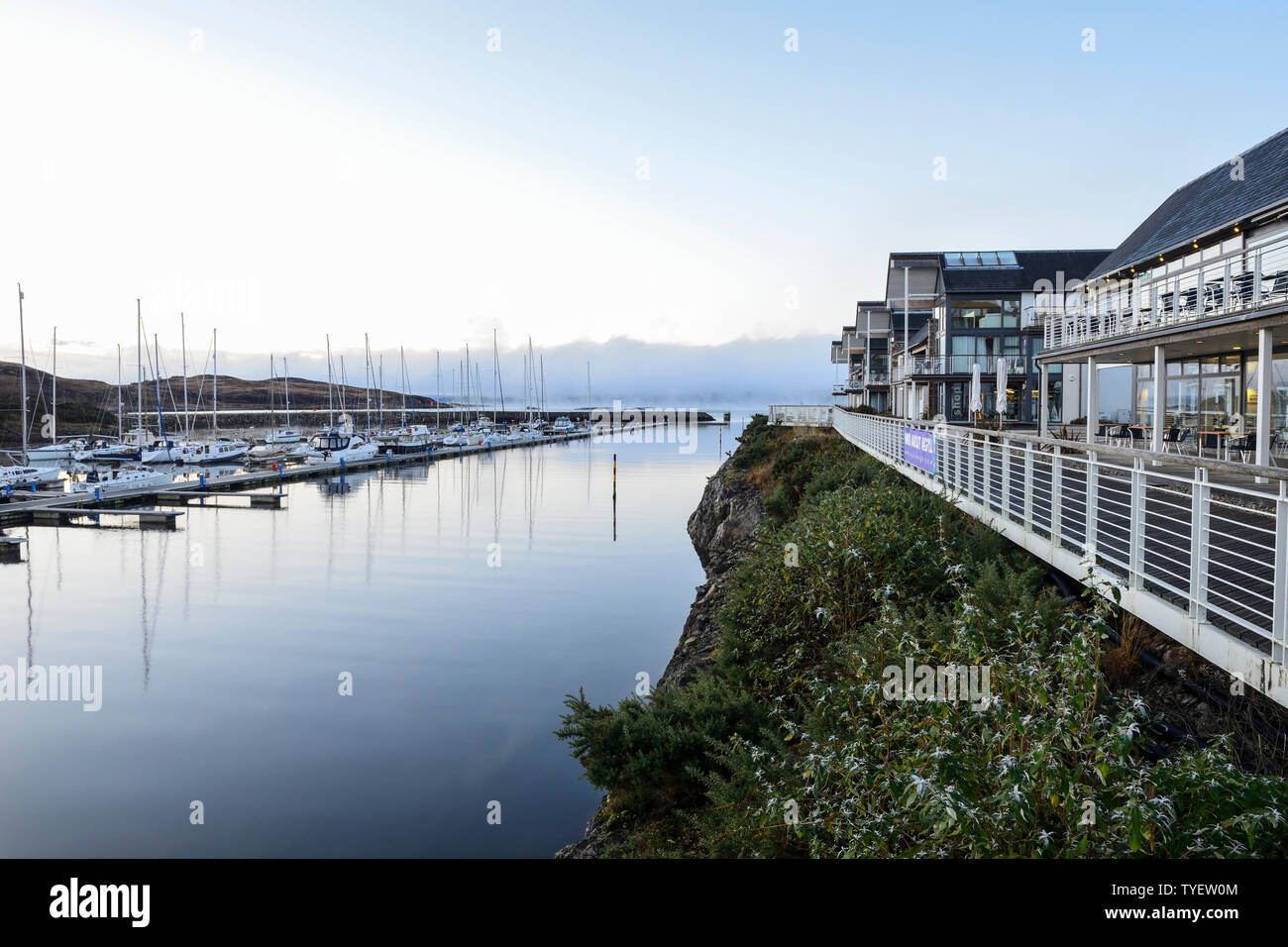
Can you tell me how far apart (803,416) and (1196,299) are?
3179cm

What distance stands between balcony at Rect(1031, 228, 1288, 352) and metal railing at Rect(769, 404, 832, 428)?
66.2 feet

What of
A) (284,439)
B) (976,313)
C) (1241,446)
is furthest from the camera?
(284,439)

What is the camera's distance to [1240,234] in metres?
20.5

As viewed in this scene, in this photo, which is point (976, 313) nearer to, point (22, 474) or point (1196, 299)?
point (1196, 299)

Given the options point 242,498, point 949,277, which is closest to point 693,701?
point 949,277

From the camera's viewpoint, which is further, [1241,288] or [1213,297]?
[1213,297]

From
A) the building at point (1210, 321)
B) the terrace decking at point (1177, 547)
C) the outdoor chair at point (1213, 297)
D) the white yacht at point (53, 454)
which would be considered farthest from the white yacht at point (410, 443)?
the terrace decking at point (1177, 547)

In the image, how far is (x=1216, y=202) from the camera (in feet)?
75.9

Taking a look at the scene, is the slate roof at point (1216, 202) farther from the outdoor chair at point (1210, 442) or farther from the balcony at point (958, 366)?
the balcony at point (958, 366)

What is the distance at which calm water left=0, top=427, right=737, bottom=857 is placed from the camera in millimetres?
12758

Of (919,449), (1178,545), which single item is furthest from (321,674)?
(1178,545)

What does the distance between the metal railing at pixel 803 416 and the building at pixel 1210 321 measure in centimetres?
1941
